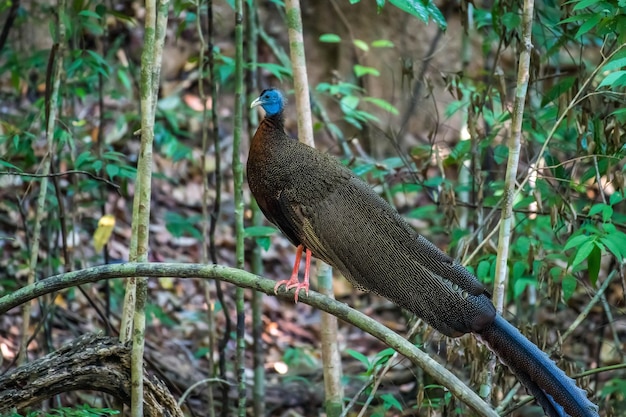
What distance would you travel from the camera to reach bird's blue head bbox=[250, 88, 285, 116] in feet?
11.4

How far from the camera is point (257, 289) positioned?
9.32 feet

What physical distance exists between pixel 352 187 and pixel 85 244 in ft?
13.6

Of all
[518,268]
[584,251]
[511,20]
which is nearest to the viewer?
[584,251]

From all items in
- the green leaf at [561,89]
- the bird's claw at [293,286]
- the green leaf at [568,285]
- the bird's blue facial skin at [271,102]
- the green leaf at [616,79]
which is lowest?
the bird's claw at [293,286]

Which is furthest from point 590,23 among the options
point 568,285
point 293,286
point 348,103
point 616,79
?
point 348,103

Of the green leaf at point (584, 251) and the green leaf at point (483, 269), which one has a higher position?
the green leaf at point (483, 269)

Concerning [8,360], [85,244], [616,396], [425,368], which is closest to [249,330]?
[85,244]

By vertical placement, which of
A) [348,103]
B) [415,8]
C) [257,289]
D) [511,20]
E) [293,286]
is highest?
[348,103]

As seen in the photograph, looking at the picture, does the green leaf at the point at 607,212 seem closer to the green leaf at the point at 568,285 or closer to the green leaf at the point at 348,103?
the green leaf at the point at 568,285

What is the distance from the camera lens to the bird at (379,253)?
2.88 metres

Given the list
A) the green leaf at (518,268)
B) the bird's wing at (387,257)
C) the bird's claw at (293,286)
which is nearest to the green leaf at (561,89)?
the green leaf at (518,268)

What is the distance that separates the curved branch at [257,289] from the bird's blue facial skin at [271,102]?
0.91 meters

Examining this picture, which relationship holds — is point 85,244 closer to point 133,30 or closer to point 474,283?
point 133,30

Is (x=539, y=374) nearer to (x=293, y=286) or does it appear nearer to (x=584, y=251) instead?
(x=584, y=251)
